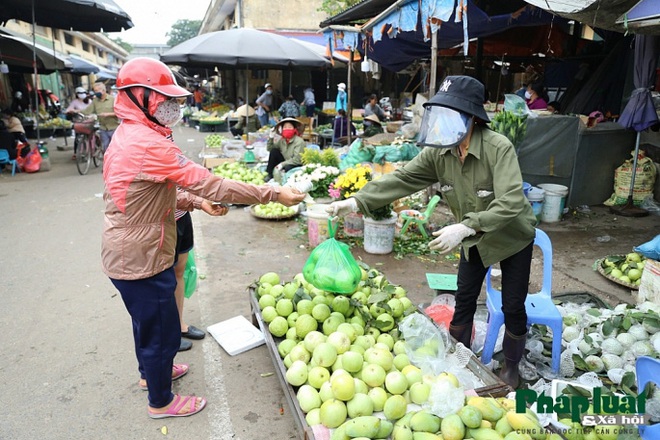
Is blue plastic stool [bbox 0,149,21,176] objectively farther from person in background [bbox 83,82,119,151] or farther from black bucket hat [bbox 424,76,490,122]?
black bucket hat [bbox 424,76,490,122]

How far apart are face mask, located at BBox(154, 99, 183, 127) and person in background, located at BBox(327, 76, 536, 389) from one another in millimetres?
1082

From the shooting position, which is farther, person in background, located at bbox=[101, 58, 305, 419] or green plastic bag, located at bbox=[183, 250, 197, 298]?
green plastic bag, located at bbox=[183, 250, 197, 298]

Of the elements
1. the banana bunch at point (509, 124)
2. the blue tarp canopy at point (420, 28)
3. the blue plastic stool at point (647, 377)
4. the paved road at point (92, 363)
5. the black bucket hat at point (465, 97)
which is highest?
the blue tarp canopy at point (420, 28)

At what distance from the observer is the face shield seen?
2.47 m

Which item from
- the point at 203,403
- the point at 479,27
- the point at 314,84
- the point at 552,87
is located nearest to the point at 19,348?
the point at 203,403

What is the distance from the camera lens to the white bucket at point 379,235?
216 inches

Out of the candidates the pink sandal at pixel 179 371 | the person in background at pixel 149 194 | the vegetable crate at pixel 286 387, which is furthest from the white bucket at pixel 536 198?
the pink sandal at pixel 179 371

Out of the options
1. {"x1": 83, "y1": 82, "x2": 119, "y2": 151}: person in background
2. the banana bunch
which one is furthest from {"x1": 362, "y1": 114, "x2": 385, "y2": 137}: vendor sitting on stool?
{"x1": 83, "y1": 82, "x2": 119, "y2": 151}: person in background

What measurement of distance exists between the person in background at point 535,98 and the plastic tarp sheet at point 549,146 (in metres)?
1.77

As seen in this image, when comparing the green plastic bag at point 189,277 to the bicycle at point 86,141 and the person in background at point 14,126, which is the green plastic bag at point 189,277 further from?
the person in background at point 14,126

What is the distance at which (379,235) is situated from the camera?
5.52 m

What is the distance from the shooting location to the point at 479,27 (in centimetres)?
821

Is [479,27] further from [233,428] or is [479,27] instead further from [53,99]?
[53,99]

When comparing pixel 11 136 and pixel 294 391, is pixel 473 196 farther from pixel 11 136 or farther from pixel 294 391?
pixel 11 136
